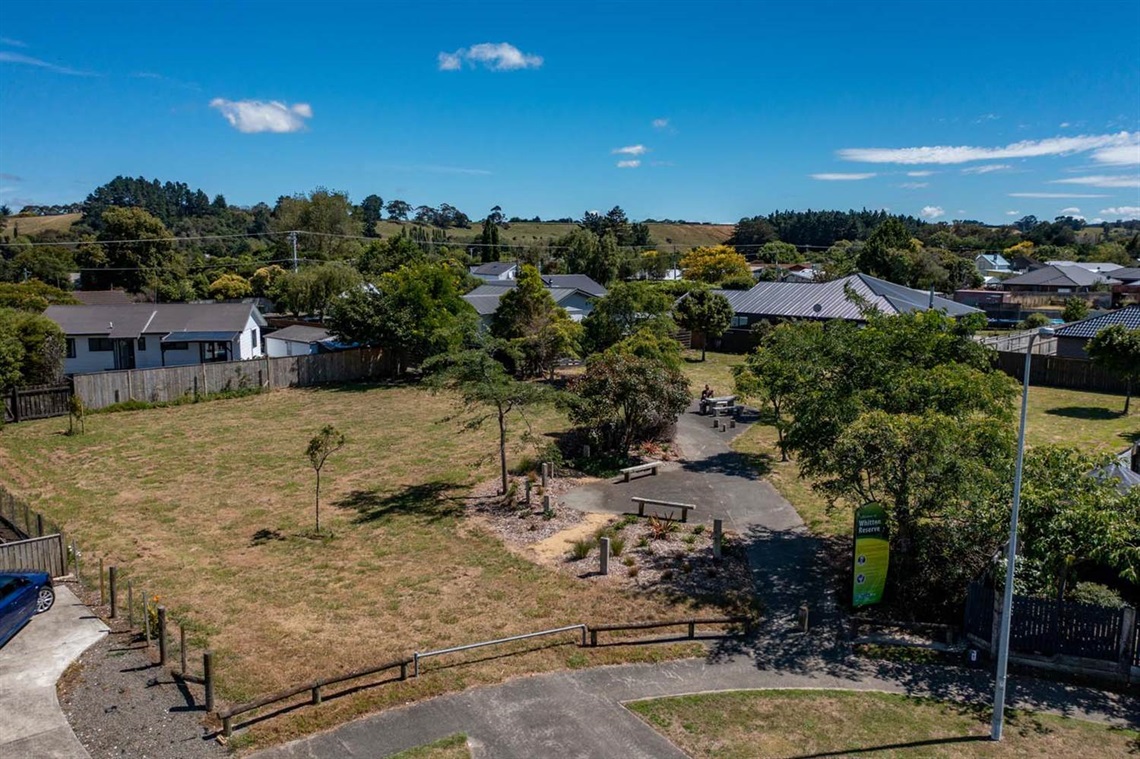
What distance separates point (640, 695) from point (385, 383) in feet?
107

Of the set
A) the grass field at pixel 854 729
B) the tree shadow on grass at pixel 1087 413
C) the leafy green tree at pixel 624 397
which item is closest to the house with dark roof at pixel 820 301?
the tree shadow on grass at pixel 1087 413

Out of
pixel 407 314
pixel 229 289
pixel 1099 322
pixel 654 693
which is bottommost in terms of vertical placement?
pixel 654 693

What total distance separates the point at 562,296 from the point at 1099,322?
34355mm

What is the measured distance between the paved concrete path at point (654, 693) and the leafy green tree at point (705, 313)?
33.5 m

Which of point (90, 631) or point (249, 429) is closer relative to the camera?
point (90, 631)

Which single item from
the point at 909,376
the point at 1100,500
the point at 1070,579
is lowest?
the point at 1070,579

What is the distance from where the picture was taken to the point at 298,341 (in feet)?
160

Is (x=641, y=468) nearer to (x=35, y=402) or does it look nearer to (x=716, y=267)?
(x=35, y=402)

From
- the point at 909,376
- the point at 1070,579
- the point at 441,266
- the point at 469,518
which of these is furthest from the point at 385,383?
the point at 1070,579

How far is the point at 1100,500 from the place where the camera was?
13.3 metres

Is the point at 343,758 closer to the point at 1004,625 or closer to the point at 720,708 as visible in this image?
the point at 720,708

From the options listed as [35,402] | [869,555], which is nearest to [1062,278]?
[869,555]

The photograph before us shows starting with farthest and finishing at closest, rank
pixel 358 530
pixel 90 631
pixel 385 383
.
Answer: pixel 385 383 < pixel 358 530 < pixel 90 631

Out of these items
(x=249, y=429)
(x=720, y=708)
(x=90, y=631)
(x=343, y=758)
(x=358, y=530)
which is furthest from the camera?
(x=249, y=429)
